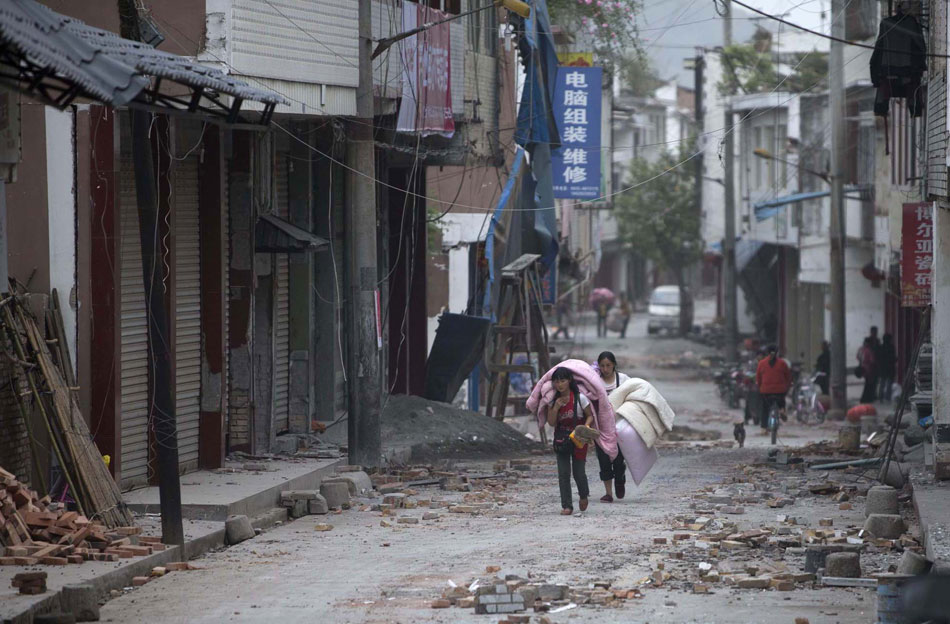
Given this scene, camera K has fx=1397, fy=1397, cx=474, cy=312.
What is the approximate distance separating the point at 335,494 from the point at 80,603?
5.36 metres

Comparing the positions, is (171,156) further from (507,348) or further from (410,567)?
(507,348)

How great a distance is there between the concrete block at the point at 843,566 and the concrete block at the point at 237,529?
17.1 ft

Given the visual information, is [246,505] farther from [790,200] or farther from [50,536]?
[790,200]

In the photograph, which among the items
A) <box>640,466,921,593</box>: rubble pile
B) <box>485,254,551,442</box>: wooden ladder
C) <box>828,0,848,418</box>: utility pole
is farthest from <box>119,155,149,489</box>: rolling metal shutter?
<box>828,0,848,418</box>: utility pole

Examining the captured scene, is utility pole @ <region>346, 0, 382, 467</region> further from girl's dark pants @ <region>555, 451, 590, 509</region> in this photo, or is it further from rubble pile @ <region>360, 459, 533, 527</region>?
girl's dark pants @ <region>555, 451, 590, 509</region>

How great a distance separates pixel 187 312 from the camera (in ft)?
49.6

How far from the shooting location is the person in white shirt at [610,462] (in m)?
14.5

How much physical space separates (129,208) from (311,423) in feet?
17.9

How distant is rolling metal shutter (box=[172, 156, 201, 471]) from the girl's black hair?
165 inches

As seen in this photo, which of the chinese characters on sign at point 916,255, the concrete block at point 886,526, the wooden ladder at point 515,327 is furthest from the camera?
the wooden ladder at point 515,327

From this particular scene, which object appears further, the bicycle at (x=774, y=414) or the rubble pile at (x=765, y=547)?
the bicycle at (x=774, y=414)

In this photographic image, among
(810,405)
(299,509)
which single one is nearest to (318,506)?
(299,509)

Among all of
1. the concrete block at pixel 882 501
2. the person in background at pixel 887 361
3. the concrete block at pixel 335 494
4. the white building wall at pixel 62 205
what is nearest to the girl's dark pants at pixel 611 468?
the concrete block at pixel 335 494

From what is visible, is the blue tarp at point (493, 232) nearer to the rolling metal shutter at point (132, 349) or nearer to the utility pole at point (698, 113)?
the rolling metal shutter at point (132, 349)
